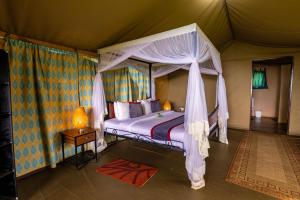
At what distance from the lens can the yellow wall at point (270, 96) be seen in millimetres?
6758

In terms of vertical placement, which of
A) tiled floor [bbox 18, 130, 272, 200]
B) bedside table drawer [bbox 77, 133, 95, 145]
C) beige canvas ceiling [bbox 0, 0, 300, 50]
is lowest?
tiled floor [bbox 18, 130, 272, 200]

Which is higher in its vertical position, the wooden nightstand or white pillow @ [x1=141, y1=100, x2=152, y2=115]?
white pillow @ [x1=141, y1=100, x2=152, y2=115]

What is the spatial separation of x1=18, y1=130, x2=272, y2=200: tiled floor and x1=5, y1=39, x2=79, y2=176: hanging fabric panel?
1.13ft

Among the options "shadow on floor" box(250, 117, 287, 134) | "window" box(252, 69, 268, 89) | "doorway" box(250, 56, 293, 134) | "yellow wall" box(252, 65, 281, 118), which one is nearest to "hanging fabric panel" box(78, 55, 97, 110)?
"shadow on floor" box(250, 117, 287, 134)

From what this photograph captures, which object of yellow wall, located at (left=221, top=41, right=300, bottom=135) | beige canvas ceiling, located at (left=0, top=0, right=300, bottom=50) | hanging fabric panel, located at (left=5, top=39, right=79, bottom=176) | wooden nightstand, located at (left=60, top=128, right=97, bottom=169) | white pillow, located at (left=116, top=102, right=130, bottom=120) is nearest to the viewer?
beige canvas ceiling, located at (left=0, top=0, right=300, bottom=50)

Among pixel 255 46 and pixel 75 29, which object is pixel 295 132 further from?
pixel 75 29

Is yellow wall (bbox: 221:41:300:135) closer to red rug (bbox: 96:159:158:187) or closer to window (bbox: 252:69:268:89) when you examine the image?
window (bbox: 252:69:268:89)

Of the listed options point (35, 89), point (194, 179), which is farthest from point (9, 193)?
point (194, 179)

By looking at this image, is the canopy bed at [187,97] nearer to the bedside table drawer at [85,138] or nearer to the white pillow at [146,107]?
the bedside table drawer at [85,138]

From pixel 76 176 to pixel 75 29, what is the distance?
2.33 m

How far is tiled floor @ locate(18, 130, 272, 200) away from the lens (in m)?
2.16

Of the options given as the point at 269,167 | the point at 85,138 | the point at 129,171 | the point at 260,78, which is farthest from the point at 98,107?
the point at 260,78

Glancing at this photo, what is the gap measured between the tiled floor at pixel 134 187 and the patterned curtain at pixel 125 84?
1606 mm

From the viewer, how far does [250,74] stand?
5203 millimetres
